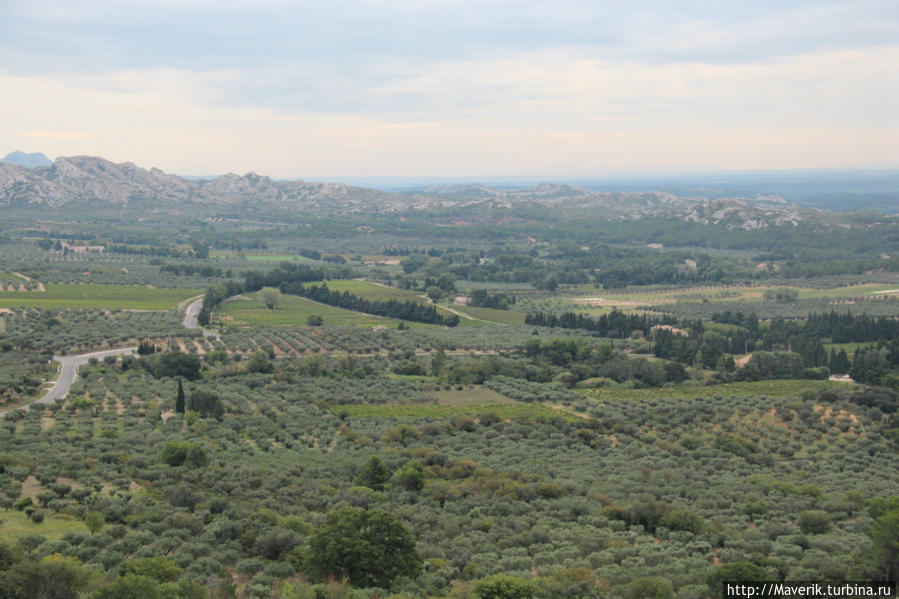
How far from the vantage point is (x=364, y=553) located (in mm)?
24422

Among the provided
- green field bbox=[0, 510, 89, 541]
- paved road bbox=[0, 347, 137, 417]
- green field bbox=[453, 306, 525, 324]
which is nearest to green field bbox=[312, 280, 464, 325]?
green field bbox=[453, 306, 525, 324]

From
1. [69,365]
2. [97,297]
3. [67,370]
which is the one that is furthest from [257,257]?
[67,370]

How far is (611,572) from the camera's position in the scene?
23.6 metres

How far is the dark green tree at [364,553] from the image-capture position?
2427 centimetres

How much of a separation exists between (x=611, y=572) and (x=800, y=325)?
252ft

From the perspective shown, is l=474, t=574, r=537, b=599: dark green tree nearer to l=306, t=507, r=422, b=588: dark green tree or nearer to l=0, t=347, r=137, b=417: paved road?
l=306, t=507, r=422, b=588: dark green tree

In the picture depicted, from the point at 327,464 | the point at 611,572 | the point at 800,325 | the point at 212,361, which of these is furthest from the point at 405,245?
the point at 611,572

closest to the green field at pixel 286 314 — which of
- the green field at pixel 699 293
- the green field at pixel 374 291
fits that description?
the green field at pixel 374 291

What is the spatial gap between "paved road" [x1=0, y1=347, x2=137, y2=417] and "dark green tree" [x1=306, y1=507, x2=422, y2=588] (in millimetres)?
32332

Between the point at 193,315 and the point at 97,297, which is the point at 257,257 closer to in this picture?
the point at 97,297

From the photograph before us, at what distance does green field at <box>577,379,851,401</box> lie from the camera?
193 ft

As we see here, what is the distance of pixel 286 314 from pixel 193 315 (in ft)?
37.4

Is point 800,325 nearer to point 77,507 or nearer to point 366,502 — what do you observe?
point 366,502

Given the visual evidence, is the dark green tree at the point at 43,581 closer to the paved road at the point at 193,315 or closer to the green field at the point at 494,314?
the paved road at the point at 193,315
